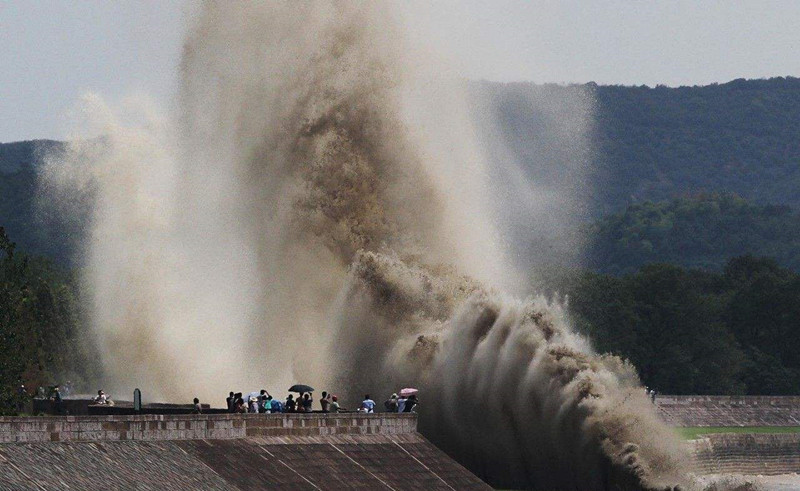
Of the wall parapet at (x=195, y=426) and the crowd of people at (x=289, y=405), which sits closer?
the wall parapet at (x=195, y=426)

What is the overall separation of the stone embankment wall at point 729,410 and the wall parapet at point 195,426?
50884mm

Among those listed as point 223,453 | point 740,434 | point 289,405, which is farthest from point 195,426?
point 740,434

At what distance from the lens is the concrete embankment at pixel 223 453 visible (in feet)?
115

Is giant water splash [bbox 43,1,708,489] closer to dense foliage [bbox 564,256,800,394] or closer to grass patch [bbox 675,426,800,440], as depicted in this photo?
grass patch [bbox 675,426,800,440]

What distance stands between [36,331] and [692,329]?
2661 inches

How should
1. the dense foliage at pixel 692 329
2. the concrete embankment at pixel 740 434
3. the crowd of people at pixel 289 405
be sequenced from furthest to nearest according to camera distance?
the dense foliage at pixel 692 329, the concrete embankment at pixel 740 434, the crowd of people at pixel 289 405

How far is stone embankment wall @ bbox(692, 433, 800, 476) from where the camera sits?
81875mm

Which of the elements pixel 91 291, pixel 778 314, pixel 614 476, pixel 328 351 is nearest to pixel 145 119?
pixel 91 291

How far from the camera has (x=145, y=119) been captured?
8856cm

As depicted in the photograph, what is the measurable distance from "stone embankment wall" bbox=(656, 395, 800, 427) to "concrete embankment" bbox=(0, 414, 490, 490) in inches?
2013

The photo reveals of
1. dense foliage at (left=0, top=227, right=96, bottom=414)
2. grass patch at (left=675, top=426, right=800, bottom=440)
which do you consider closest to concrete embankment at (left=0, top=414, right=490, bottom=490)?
dense foliage at (left=0, top=227, right=96, bottom=414)

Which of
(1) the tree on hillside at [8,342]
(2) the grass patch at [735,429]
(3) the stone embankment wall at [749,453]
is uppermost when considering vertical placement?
(2) the grass patch at [735,429]

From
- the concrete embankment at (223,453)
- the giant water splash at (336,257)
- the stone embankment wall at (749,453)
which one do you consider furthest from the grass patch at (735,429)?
the concrete embankment at (223,453)

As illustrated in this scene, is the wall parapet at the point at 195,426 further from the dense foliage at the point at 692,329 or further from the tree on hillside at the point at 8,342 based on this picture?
the dense foliage at the point at 692,329
